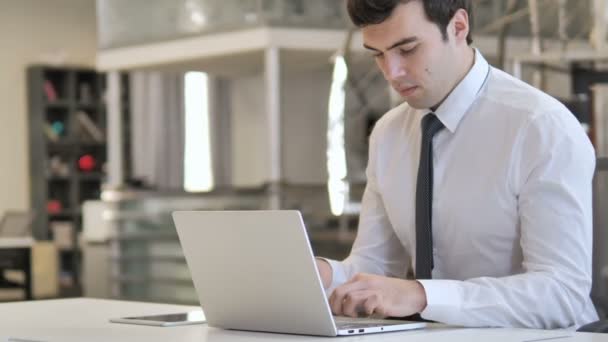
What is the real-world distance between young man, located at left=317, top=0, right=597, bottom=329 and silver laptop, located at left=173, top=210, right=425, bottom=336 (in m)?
0.13

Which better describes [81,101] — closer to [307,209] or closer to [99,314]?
[307,209]

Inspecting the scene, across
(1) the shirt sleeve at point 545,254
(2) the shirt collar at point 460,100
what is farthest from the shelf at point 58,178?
(1) the shirt sleeve at point 545,254

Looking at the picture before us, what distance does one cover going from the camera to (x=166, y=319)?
1.87m

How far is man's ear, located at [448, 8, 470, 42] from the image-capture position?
209cm

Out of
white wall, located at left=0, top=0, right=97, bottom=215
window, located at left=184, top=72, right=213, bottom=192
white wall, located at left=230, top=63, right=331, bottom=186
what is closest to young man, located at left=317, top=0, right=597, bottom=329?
white wall, located at left=230, top=63, right=331, bottom=186

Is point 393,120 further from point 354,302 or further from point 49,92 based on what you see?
point 49,92

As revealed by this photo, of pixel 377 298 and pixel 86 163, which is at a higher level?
pixel 377 298

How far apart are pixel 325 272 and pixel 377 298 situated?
44 centimetres

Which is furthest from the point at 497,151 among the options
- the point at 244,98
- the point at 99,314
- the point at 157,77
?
the point at 157,77

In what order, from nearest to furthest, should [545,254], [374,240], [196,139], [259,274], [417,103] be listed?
[259,274] → [545,254] → [417,103] → [374,240] → [196,139]

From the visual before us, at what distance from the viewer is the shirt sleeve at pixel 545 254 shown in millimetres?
1793

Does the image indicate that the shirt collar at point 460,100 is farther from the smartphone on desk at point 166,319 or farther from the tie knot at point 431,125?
the smartphone on desk at point 166,319

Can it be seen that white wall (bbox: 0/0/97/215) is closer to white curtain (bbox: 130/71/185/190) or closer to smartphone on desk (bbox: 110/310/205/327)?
white curtain (bbox: 130/71/185/190)

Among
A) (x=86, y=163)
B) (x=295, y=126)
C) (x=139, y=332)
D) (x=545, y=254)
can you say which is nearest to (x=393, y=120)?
(x=545, y=254)
